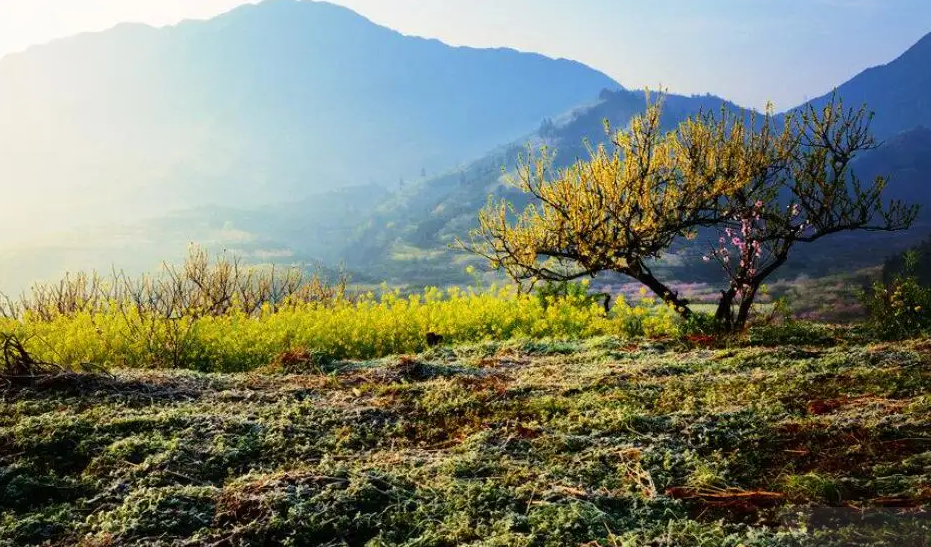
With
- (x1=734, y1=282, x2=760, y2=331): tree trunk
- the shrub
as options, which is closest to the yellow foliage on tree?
(x1=734, y1=282, x2=760, y2=331): tree trunk

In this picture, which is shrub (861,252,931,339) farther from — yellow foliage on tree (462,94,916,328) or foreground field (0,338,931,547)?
yellow foliage on tree (462,94,916,328)

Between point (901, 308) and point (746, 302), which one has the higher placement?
point (901, 308)

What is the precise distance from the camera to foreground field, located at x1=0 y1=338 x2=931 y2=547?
3.29 metres

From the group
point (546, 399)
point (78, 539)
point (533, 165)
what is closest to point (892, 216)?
point (533, 165)

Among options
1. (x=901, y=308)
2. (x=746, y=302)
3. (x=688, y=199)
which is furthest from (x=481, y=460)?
(x=688, y=199)

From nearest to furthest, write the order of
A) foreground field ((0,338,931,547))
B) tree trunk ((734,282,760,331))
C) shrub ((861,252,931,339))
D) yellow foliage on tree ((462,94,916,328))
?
foreground field ((0,338,931,547)) < shrub ((861,252,931,339)) < tree trunk ((734,282,760,331)) < yellow foliage on tree ((462,94,916,328))

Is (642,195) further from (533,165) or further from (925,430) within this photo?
(925,430)

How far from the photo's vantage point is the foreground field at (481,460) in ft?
10.8

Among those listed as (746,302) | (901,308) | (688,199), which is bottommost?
(746,302)

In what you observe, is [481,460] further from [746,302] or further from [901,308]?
[746,302]

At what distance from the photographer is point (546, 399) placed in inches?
220

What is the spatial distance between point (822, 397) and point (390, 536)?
3653 millimetres

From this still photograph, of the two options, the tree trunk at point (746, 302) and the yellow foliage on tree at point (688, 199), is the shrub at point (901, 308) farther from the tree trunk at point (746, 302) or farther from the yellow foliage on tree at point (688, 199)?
the yellow foliage on tree at point (688, 199)

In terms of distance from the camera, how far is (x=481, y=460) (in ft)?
13.6
